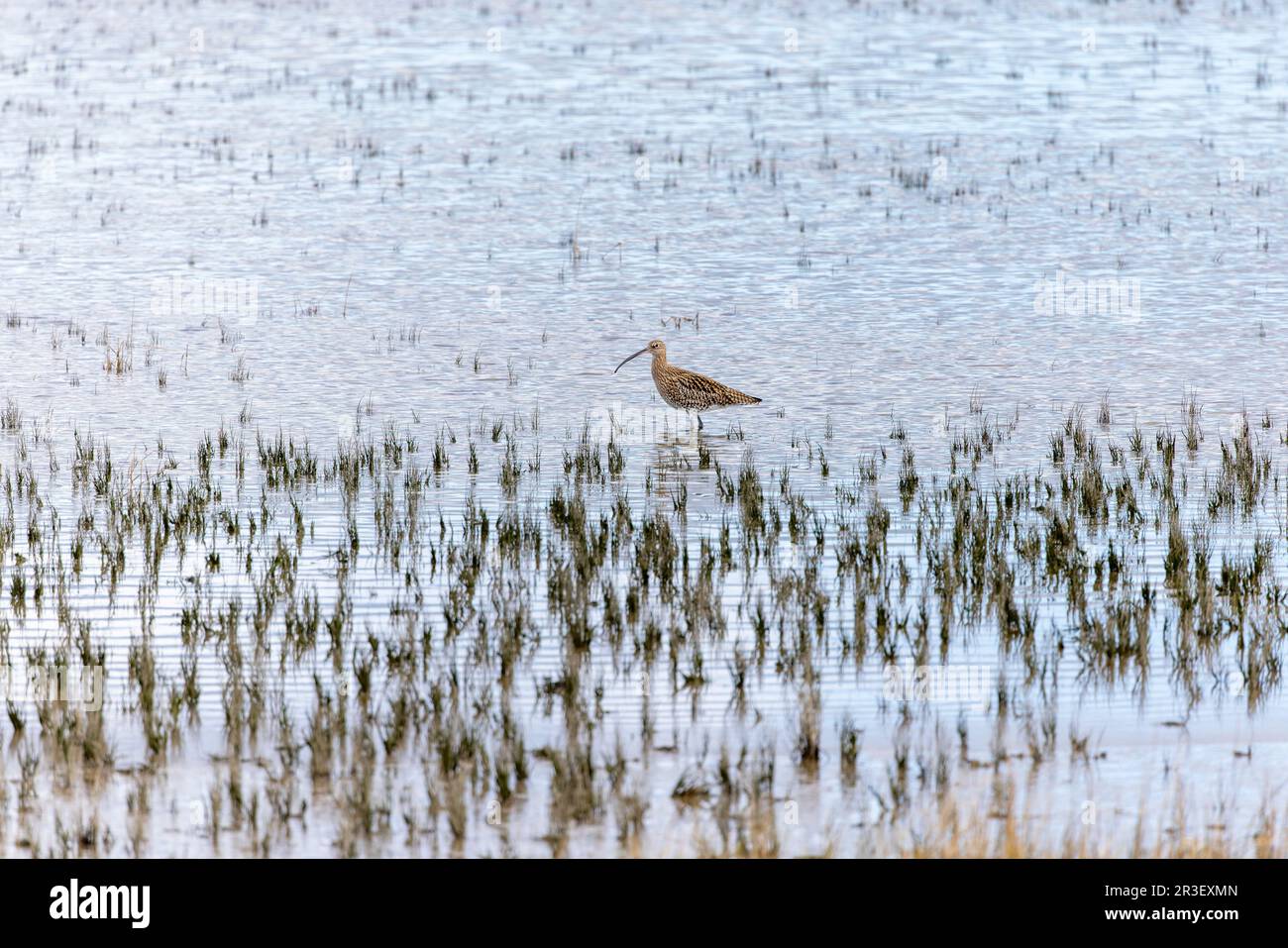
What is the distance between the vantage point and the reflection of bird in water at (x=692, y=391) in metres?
16.4

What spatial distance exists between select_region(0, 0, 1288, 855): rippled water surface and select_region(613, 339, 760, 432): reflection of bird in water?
34 centimetres

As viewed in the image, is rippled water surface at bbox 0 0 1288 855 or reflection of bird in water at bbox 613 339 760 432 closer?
rippled water surface at bbox 0 0 1288 855

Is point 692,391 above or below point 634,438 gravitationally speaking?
above

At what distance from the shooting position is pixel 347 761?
7.79m

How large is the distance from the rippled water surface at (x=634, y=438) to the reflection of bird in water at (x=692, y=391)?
34 cm

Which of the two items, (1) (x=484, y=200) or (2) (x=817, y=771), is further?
(1) (x=484, y=200)

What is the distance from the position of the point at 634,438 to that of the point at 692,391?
26.4 inches

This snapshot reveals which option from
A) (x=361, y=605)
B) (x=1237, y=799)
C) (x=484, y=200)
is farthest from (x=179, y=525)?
(x=484, y=200)

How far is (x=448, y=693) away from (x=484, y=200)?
19854 mm

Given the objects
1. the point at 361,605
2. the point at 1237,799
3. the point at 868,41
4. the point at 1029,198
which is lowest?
the point at 1237,799

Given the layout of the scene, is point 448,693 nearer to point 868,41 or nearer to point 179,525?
point 179,525

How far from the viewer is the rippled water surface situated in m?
7.69

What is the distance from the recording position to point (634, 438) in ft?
53.0

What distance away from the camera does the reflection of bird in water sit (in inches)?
646
